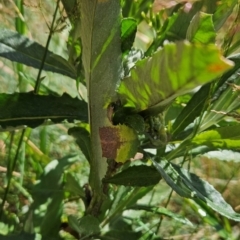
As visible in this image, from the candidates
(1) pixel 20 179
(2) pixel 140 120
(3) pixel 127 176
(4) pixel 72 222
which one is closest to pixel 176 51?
(2) pixel 140 120

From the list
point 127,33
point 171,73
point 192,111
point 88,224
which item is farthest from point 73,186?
point 171,73

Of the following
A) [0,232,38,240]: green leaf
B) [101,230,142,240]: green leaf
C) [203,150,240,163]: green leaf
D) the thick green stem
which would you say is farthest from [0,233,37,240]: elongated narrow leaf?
[203,150,240,163]: green leaf

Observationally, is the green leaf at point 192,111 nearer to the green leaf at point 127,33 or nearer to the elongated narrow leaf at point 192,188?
the elongated narrow leaf at point 192,188

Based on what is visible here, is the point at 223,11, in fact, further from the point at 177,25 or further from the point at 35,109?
the point at 35,109

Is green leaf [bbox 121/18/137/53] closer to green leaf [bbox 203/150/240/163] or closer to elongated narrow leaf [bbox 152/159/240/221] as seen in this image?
elongated narrow leaf [bbox 152/159/240/221]

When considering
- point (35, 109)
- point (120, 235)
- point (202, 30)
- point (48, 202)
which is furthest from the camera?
point (48, 202)

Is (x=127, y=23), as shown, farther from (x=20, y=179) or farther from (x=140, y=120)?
(x=20, y=179)
